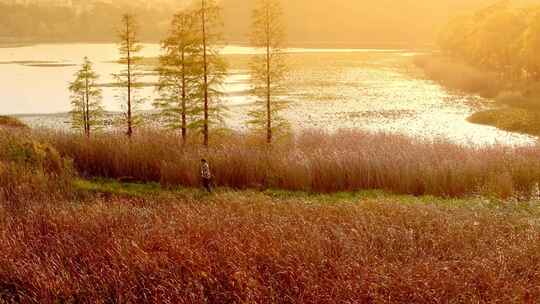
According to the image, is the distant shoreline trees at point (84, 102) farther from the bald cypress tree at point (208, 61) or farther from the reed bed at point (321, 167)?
the bald cypress tree at point (208, 61)

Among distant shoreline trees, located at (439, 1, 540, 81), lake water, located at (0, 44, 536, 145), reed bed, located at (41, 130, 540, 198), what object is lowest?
reed bed, located at (41, 130, 540, 198)

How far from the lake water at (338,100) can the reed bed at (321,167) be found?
13.6 metres

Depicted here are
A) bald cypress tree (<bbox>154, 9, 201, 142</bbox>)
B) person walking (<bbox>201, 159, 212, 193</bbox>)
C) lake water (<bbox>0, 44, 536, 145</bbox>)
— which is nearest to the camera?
person walking (<bbox>201, 159, 212, 193</bbox>)

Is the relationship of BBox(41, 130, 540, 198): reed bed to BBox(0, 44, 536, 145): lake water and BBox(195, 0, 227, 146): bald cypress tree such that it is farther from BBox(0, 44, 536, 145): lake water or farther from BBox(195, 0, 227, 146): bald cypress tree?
BBox(0, 44, 536, 145): lake water

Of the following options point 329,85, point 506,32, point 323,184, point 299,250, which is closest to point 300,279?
point 299,250

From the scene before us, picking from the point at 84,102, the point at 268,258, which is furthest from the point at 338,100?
the point at 268,258

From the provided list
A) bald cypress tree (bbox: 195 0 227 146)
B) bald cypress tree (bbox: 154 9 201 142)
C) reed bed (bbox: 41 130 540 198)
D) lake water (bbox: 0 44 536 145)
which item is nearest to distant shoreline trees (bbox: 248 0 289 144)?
bald cypress tree (bbox: 195 0 227 146)

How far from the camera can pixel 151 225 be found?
10.3 metres

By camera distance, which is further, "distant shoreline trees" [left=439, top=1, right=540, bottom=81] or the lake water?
"distant shoreline trees" [left=439, top=1, right=540, bottom=81]

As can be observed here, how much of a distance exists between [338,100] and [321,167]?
3537cm

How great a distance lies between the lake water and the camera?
132 ft

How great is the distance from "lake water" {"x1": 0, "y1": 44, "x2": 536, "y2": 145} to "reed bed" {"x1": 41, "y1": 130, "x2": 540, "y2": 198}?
13.6 m

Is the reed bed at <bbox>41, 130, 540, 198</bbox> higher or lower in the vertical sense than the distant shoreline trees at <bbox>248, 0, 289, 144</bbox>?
lower

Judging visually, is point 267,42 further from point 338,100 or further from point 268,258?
point 338,100
